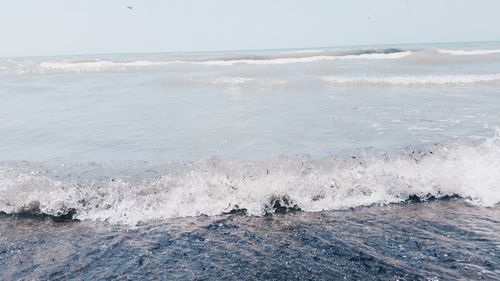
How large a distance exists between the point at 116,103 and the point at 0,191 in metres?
8.31

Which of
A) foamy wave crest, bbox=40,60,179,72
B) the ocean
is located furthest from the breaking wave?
the ocean

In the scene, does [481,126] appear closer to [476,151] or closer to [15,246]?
[476,151]

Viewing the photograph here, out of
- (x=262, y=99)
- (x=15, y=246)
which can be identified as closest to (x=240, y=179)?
(x=15, y=246)

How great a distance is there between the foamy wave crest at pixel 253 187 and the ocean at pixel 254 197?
0.07 ft

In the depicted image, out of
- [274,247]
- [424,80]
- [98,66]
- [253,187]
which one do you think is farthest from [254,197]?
[98,66]

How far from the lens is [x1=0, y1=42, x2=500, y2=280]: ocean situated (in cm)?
389

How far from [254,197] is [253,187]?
0.23 metres

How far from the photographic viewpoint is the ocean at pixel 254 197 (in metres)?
3.89

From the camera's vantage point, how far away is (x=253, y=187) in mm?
5750

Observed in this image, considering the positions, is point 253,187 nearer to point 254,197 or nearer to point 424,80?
point 254,197

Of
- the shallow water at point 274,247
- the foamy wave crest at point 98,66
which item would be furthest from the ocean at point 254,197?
the foamy wave crest at point 98,66

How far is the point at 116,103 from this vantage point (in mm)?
13828

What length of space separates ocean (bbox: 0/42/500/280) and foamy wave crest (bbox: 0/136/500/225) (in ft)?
0.07

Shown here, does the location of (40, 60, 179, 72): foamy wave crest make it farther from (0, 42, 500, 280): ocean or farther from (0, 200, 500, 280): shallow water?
(0, 200, 500, 280): shallow water
